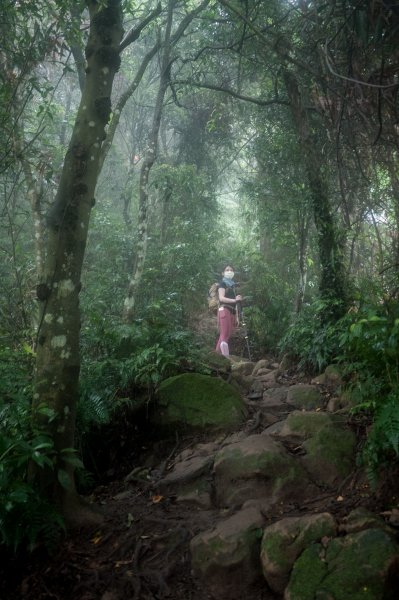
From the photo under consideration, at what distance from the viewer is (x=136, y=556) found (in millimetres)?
3527

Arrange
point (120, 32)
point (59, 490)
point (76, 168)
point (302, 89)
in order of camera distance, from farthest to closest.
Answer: point (302, 89) < point (120, 32) < point (76, 168) < point (59, 490)

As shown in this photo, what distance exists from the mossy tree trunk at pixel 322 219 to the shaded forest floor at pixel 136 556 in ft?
12.0

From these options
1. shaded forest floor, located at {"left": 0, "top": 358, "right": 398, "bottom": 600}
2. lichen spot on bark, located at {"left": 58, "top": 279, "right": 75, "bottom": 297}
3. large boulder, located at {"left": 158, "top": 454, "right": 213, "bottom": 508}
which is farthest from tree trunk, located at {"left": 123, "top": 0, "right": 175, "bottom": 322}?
shaded forest floor, located at {"left": 0, "top": 358, "right": 398, "bottom": 600}

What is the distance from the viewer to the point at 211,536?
3.44 metres

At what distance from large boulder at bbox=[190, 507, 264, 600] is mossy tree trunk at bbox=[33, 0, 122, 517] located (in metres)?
1.26

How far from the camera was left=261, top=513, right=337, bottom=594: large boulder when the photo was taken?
2.98 m

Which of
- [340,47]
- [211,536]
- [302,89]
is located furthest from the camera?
[302,89]

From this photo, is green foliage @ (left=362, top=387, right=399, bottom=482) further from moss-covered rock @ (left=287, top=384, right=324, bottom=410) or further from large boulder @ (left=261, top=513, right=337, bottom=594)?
moss-covered rock @ (left=287, top=384, right=324, bottom=410)

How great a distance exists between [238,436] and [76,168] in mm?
3291

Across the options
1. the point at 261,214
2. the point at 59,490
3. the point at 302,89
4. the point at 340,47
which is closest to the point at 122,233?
the point at 261,214

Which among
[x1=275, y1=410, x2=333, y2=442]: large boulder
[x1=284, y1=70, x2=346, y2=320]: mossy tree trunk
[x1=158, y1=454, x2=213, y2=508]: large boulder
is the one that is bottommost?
[x1=158, y1=454, x2=213, y2=508]: large boulder

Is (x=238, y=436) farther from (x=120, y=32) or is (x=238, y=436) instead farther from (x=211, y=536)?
(x=120, y=32)

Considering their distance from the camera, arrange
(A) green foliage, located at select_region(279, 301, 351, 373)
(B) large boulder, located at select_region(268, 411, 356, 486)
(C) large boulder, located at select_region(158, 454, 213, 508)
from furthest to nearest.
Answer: (A) green foliage, located at select_region(279, 301, 351, 373), (C) large boulder, located at select_region(158, 454, 213, 508), (B) large boulder, located at select_region(268, 411, 356, 486)

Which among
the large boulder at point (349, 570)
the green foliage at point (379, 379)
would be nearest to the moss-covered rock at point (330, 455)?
the green foliage at point (379, 379)
